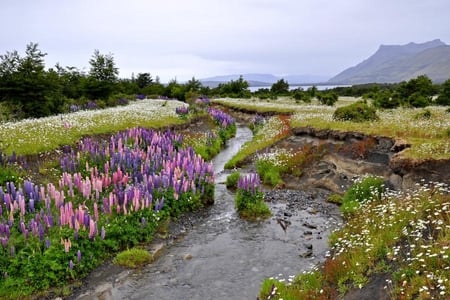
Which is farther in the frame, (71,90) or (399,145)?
(71,90)

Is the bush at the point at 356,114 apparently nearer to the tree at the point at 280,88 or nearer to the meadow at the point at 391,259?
the meadow at the point at 391,259

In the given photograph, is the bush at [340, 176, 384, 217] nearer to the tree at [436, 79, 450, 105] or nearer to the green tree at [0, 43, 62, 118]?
the green tree at [0, 43, 62, 118]

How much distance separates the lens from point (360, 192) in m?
16.5

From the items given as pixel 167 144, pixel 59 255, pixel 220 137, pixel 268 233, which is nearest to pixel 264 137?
pixel 220 137

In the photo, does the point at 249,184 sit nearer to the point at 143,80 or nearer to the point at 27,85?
the point at 27,85

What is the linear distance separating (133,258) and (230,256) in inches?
115

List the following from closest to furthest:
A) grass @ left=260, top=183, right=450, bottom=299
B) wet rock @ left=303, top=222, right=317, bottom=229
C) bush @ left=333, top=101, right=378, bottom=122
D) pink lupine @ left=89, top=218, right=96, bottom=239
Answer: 1. grass @ left=260, top=183, right=450, bottom=299
2. pink lupine @ left=89, top=218, right=96, bottom=239
3. wet rock @ left=303, top=222, right=317, bottom=229
4. bush @ left=333, top=101, right=378, bottom=122

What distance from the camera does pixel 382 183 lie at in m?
16.5

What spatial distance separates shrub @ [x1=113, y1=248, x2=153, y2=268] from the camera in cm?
1153

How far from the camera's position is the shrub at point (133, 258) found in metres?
11.5

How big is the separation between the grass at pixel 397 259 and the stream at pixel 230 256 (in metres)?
1.10

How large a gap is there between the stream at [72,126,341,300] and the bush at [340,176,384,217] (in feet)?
1.72

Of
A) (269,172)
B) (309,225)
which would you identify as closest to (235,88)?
(269,172)

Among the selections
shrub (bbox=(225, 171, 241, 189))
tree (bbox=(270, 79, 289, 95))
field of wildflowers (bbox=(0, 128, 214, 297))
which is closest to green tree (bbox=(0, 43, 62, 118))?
field of wildflowers (bbox=(0, 128, 214, 297))
